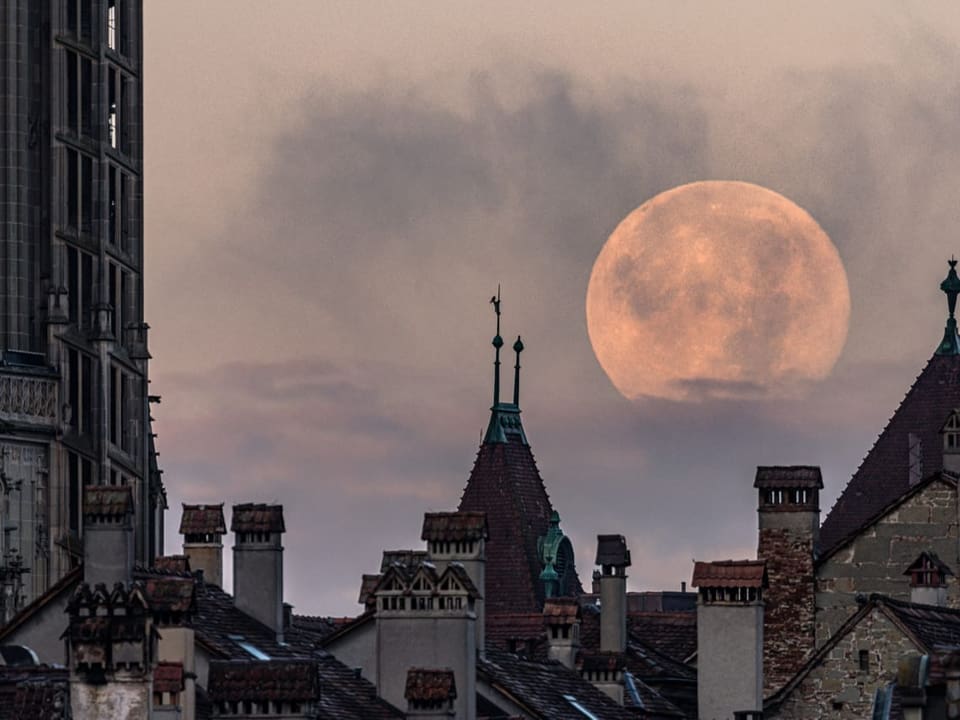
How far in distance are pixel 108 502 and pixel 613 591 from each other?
2421 cm

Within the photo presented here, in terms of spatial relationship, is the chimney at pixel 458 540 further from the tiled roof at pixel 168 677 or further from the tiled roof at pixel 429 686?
the tiled roof at pixel 168 677

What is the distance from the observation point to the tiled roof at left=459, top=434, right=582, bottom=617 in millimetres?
122375

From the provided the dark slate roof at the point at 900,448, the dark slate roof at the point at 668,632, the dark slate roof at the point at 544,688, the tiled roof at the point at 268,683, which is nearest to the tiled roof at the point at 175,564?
the dark slate roof at the point at 544,688

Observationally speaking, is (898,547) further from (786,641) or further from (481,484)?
(481,484)

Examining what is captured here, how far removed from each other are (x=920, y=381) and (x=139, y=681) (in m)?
57.6

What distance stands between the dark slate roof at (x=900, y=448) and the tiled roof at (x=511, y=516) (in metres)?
17.3

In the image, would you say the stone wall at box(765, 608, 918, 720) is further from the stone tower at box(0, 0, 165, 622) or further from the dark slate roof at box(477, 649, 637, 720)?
the stone tower at box(0, 0, 165, 622)

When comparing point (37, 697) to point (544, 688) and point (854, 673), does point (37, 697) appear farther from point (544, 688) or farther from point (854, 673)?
point (544, 688)

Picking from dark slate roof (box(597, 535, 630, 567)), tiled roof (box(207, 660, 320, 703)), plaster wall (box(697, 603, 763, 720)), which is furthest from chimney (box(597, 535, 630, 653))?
tiled roof (box(207, 660, 320, 703))

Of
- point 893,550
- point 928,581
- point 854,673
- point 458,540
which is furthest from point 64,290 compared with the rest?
point 854,673

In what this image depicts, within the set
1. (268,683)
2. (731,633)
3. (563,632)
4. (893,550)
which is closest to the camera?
(268,683)

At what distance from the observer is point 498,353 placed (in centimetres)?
14588

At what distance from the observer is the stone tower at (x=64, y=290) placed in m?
118

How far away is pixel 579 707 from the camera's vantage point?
252ft
